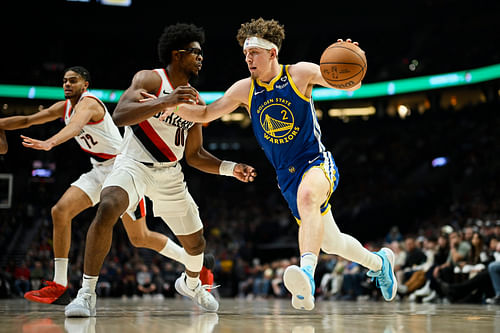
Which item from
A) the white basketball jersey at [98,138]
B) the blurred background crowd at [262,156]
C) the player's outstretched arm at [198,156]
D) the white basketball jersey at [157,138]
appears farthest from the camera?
the blurred background crowd at [262,156]

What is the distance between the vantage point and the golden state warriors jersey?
4.16m

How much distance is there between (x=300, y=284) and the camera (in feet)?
11.1

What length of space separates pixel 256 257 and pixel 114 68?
450 inches

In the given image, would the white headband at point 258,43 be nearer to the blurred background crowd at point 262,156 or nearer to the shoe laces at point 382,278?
the shoe laces at point 382,278

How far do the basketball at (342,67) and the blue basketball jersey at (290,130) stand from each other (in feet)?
0.90

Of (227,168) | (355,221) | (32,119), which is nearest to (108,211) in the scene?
(227,168)

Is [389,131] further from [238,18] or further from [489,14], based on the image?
[238,18]

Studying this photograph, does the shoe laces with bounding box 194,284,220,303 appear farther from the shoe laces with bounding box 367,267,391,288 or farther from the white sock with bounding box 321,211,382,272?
the shoe laces with bounding box 367,267,391,288

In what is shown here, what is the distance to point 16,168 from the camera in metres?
18.2

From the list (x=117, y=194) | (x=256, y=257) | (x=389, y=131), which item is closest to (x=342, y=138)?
(x=389, y=131)

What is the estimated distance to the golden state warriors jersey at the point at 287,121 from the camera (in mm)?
4156

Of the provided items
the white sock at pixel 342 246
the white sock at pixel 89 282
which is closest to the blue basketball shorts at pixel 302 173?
the white sock at pixel 342 246

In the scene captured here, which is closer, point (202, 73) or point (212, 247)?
point (212, 247)

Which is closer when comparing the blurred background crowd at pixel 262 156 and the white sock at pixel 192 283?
the white sock at pixel 192 283
